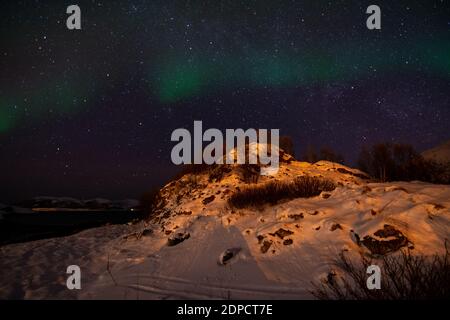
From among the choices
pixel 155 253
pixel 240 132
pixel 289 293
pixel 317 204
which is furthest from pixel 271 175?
pixel 289 293


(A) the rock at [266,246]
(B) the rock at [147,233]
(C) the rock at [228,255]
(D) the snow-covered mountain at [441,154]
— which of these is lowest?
(B) the rock at [147,233]

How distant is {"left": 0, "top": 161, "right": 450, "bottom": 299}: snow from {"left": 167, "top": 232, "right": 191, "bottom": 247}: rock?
0.42 ft

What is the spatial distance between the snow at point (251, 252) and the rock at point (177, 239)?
13 cm

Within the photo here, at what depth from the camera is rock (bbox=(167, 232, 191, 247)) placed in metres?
10.1

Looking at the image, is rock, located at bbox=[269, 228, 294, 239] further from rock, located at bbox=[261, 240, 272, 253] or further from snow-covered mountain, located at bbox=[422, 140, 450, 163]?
snow-covered mountain, located at bbox=[422, 140, 450, 163]

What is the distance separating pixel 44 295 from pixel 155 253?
3.46 m

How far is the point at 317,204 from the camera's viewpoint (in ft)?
30.6

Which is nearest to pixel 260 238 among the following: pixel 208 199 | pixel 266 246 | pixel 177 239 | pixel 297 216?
pixel 266 246

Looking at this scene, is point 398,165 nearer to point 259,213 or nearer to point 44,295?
point 259,213

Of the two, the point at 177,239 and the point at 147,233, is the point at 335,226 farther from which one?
the point at 147,233

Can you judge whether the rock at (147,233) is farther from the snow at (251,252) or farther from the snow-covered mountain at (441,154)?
the snow-covered mountain at (441,154)

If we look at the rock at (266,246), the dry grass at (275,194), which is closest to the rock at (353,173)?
the dry grass at (275,194)

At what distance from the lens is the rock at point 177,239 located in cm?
A: 1011
